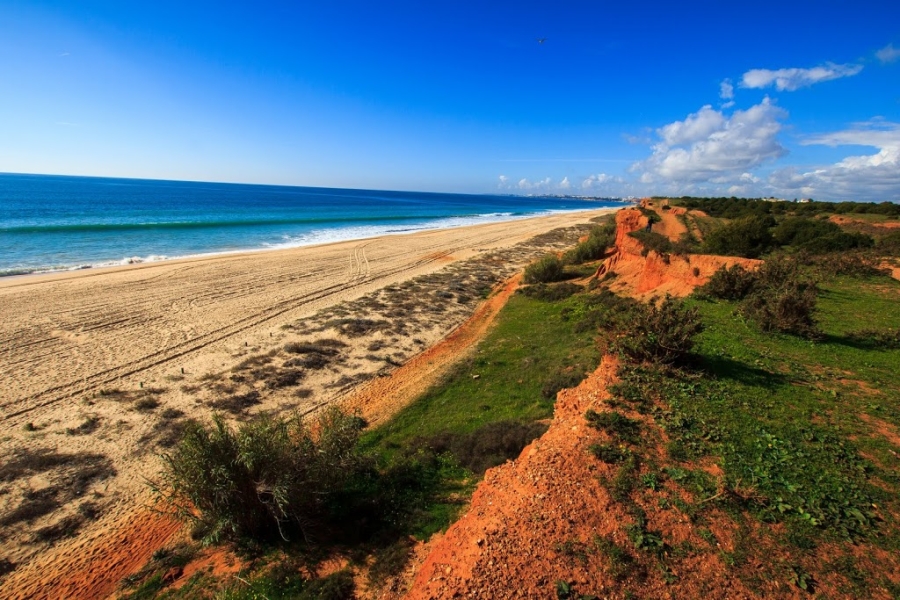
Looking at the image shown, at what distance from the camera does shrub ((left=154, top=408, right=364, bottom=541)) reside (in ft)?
20.6

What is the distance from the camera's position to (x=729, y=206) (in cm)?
3772

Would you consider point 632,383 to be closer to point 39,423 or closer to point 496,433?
point 496,433

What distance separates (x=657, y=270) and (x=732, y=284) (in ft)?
12.8

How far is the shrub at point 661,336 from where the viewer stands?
8539 millimetres

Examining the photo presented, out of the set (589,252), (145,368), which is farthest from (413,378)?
(589,252)

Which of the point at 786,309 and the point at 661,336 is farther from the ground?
the point at 786,309

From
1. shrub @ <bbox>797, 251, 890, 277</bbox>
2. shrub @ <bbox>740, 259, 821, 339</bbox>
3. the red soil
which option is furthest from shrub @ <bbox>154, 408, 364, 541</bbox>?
shrub @ <bbox>797, 251, 890, 277</bbox>

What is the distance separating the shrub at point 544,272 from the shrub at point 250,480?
19016mm

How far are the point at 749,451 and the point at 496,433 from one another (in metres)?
4.56

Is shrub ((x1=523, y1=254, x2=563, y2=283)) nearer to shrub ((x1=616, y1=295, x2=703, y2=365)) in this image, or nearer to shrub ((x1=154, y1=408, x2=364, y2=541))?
shrub ((x1=616, y1=295, x2=703, y2=365))

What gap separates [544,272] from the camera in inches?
934

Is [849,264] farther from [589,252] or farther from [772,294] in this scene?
[589,252]

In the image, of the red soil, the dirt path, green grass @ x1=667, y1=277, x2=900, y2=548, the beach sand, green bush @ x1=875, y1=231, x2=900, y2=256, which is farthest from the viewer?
green bush @ x1=875, y1=231, x2=900, y2=256

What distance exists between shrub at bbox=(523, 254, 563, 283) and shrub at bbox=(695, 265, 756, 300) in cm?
1065
